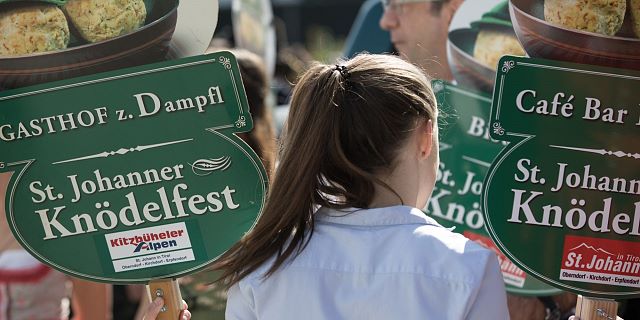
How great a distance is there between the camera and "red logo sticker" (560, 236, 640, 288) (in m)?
1.64

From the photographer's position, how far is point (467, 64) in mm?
2150

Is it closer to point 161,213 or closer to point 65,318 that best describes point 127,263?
point 161,213

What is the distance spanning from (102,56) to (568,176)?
919 millimetres

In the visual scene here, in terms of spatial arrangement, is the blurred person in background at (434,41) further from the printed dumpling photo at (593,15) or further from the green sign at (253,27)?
the green sign at (253,27)

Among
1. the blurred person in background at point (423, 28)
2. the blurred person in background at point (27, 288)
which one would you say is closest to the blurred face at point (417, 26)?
the blurred person in background at point (423, 28)

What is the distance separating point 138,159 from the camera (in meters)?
1.68

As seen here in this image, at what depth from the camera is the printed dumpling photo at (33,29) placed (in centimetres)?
165

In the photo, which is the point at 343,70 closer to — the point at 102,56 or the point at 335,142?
the point at 335,142

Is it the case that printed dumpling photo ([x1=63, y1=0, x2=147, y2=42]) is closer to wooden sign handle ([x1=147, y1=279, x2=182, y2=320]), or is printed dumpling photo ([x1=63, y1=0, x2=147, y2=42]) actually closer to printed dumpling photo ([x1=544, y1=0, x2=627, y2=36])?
wooden sign handle ([x1=147, y1=279, x2=182, y2=320])

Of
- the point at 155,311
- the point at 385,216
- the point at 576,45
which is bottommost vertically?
the point at 155,311

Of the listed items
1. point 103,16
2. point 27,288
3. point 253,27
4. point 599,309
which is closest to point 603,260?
point 599,309

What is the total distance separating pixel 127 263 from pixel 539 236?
803 millimetres

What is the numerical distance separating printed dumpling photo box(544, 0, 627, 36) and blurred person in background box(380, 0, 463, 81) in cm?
58

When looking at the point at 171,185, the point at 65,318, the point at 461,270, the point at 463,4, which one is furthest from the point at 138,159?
the point at 65,318
